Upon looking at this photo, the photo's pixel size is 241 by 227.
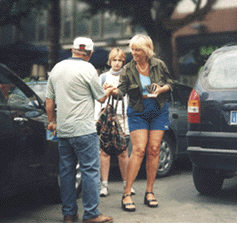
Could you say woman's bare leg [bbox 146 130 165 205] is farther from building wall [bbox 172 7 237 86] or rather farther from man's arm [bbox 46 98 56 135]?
building wall [bbox 172 7 237 86]

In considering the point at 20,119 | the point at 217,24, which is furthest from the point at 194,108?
the point at 217,24

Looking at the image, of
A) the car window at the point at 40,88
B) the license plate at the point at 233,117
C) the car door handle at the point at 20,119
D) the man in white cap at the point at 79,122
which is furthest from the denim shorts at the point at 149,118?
the car window at the point at 40,88

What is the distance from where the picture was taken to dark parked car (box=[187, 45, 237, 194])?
5059mm

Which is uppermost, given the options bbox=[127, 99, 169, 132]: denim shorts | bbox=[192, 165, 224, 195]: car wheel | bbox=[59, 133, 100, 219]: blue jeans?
bbox=[127, 99, 169, 132]: denim shorts

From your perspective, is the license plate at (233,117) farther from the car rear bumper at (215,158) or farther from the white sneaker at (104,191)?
the white sneaker at (104,191)

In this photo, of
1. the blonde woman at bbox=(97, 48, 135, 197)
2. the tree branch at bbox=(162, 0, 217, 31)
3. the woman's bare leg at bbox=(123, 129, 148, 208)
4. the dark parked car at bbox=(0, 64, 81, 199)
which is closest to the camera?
the dark parked car at bbox=(0, 64, 81, 199)

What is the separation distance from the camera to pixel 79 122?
4195 millimetres

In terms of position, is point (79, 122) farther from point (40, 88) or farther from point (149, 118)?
point (40, 88)

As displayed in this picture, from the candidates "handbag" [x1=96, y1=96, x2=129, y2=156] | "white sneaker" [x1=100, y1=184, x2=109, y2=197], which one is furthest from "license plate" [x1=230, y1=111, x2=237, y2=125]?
"white sneaker" [x1=100, y1=184, x2=109, y2=197]

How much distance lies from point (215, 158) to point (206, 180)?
0.76 m

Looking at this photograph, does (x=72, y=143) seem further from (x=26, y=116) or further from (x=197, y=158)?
(x=197, y=158)

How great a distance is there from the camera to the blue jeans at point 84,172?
4.22 metres

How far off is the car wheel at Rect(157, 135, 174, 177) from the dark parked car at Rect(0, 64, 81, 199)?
240 centimetres

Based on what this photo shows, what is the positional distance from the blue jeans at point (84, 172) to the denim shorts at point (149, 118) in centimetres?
103
